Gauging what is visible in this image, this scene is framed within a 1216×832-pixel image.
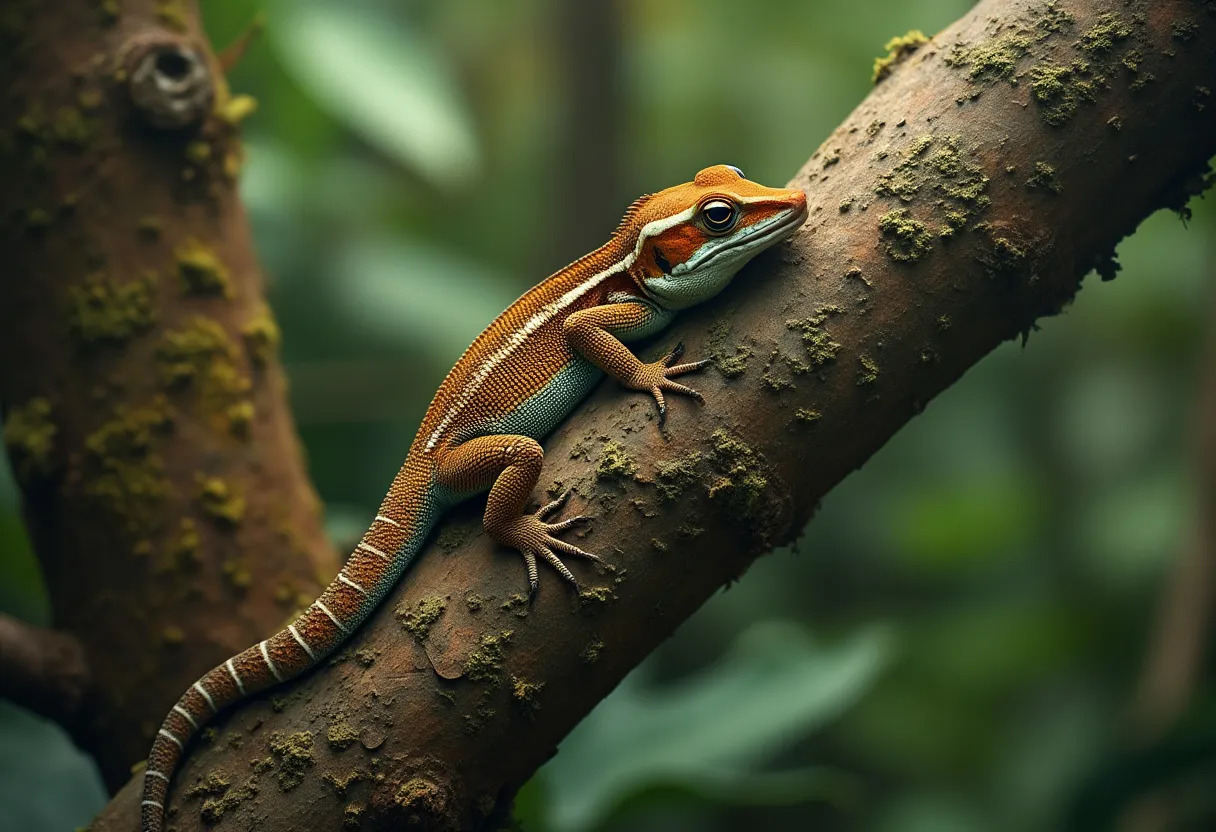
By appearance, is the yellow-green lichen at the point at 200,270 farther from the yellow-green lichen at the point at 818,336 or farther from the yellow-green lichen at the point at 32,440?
the yellow-green lichen at the point at 818,336

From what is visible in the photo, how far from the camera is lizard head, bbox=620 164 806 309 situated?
9.64 ft

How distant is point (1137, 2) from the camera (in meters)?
2.83

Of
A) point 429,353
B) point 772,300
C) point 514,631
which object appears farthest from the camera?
point 429,353

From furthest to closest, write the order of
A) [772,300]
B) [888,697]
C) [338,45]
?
[888,697] → [338,45] → [772,300]

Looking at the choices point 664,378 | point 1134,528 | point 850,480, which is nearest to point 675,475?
point 664,378

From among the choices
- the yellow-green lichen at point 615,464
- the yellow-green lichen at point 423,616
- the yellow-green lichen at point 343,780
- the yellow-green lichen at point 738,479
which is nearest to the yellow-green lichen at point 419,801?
the yellow-green lichen at point 343,780

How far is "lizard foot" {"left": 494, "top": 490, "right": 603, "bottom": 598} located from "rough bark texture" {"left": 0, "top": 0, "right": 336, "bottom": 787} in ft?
4.72

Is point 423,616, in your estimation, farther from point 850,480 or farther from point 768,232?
point 850,480

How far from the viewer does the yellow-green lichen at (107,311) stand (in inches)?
146

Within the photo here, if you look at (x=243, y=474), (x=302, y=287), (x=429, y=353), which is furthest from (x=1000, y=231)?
(x=302, y=287)

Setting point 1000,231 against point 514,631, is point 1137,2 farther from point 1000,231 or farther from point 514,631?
point 514,631

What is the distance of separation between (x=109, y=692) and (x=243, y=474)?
3.02ft

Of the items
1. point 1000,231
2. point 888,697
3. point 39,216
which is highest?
point 39,216

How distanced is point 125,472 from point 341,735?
61.4 inches
